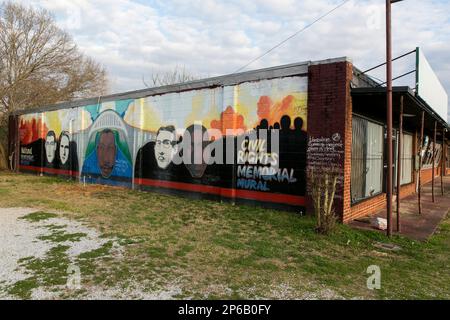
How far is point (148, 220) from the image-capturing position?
8.09 m

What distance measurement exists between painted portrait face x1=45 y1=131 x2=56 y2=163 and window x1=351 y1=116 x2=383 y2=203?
16.4 metres

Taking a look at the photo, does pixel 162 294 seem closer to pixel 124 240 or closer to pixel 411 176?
pixel 124 240

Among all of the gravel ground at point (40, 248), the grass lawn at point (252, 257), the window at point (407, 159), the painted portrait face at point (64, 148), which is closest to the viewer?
the gravel ground at point (40, 248)

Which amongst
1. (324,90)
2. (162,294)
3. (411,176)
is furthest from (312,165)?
(411,176)

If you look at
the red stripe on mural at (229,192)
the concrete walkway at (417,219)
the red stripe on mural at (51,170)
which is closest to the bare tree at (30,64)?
the red stripe on mural at (51,170)

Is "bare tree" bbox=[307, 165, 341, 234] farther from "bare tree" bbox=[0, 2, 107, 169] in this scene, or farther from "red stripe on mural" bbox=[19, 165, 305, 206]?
"bare tree" bbox=[0, 2, 107, 169]

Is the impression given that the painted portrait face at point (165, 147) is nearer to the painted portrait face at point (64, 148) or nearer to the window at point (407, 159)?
the painted portrait face at point (64, 148)

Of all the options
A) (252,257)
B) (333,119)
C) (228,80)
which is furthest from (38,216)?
(333,119)

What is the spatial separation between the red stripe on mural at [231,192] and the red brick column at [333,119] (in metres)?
0.61

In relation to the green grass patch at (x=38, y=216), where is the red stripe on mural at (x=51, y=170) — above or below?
above

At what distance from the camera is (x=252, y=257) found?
18.1 feet

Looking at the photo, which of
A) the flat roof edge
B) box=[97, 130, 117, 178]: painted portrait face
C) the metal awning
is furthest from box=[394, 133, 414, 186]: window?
box=[97, 130, 117, 178]: painted portrait face

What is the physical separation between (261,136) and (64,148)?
12.7 meters

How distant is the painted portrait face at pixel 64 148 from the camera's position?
17750mm
